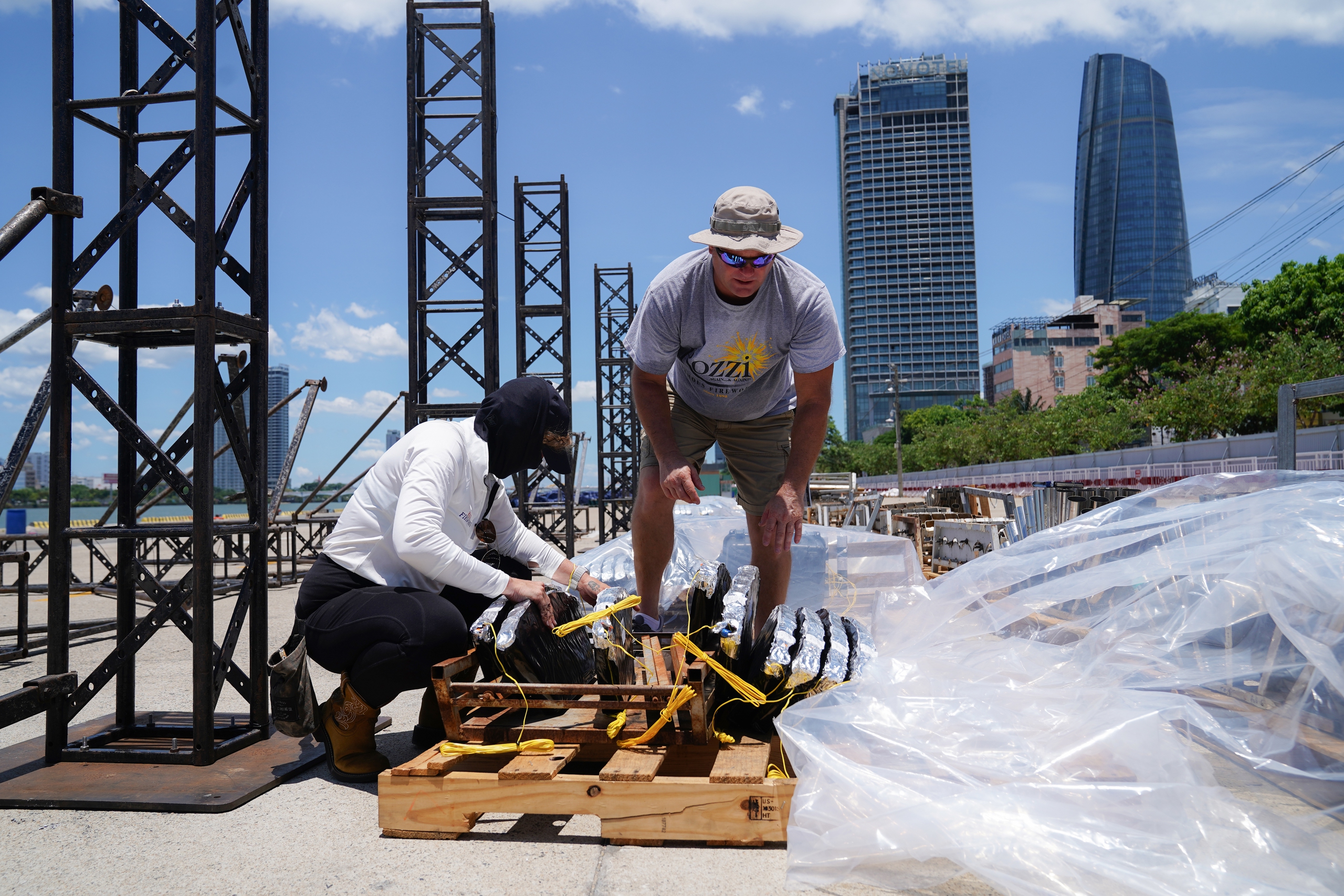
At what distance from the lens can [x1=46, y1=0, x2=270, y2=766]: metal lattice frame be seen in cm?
298

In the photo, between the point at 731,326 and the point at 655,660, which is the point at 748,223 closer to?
the point at 731,326

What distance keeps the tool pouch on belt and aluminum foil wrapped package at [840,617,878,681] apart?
1731 millimetres

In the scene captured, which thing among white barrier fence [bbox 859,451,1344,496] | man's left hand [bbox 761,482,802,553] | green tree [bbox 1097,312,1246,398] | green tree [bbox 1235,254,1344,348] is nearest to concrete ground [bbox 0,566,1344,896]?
man's left hand [bbox 761,482,802,553]

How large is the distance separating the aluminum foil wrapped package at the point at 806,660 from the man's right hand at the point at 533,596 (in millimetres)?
776

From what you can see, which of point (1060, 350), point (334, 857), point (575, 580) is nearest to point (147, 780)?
point (334, 857)

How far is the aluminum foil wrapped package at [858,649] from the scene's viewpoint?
8.36ft

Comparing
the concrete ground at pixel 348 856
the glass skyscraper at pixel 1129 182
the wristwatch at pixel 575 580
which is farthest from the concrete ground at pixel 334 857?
the glass skyscraper at pixel 1129 182

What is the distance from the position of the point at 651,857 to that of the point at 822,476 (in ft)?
146

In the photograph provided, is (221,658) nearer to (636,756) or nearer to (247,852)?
(247,852)

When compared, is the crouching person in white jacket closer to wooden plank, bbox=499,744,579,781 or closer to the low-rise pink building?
wooden plank, bbox=499,744,579,781

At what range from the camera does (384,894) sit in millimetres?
1888

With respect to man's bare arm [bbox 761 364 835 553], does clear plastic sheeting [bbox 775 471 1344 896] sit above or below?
below

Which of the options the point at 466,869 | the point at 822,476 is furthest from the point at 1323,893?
the point at 822,476

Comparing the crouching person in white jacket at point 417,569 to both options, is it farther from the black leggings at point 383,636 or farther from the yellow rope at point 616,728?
the yellow rope at point 616,728
